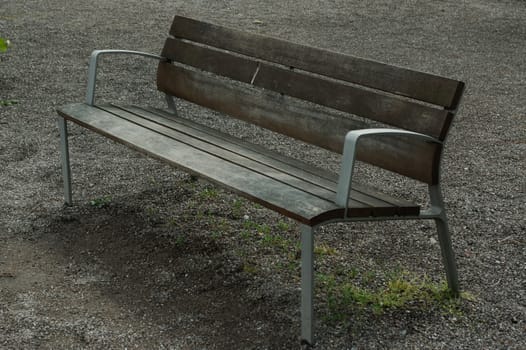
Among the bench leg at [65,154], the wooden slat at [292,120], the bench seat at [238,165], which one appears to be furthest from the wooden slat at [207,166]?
the wooden slat at [292,120]

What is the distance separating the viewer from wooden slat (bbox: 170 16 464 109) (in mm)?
3420

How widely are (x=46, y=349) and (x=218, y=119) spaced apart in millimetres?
3504

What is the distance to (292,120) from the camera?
13.6 feet

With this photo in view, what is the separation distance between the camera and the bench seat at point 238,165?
3250 mm

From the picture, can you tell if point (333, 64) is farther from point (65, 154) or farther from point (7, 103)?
point (7, 103)

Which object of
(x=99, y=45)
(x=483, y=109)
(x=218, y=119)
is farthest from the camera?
(x=99, y=45)

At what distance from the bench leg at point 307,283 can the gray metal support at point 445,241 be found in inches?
26.6

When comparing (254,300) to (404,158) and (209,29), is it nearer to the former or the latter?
(404,158)

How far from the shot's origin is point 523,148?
19.9 feet

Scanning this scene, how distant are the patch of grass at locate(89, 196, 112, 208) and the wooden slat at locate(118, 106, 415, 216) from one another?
1.78 feet

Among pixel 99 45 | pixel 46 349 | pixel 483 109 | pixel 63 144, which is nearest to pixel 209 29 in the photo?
pixel 63 144

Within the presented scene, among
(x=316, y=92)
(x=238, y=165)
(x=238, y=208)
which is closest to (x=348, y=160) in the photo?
(x=238, y=165)

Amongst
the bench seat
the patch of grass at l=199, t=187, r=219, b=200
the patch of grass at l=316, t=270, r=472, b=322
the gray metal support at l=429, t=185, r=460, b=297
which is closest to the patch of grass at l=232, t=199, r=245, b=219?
the patch of grass at l=199, t=187, r=219, b=200

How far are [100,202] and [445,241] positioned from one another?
2.10 metres
